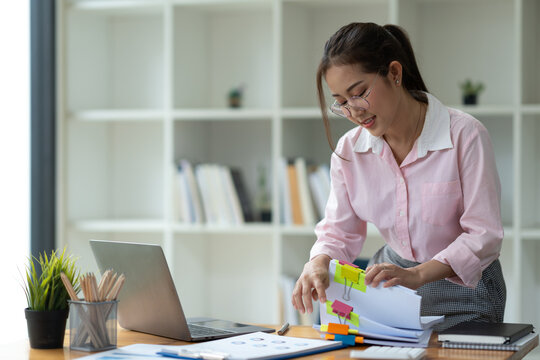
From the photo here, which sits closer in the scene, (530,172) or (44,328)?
(44,328)

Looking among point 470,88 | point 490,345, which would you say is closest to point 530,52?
point 470,88

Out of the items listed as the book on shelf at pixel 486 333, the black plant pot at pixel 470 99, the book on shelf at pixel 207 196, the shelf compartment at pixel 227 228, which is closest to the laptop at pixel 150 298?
the book on shelf at pixel 486 333

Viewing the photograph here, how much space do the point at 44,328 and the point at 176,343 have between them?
29 centimetres

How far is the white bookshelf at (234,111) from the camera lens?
3.17 m

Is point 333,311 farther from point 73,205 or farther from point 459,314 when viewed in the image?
point 73,205

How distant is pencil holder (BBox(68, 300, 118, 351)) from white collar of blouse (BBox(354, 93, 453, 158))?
799 mm

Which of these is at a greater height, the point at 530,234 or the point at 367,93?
the point at 367,93

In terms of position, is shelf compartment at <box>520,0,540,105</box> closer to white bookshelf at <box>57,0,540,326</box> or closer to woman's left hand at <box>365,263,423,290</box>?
white bookshelf at <box>57,0,540,326</box>

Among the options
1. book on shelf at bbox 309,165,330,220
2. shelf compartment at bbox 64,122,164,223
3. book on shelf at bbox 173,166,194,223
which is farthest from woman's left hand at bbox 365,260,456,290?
shelf compartment at bbox 64,122,164,223

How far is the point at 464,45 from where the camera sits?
10.8 ft

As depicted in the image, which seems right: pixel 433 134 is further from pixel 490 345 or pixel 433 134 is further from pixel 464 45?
pixel 464 45

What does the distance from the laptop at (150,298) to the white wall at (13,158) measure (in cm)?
165

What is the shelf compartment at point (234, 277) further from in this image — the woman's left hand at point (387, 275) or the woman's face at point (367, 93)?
the woman's left hand at point (387, 275)

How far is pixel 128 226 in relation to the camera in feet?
11.0
